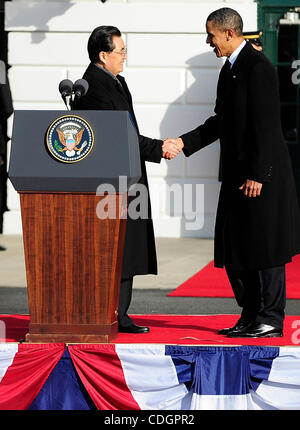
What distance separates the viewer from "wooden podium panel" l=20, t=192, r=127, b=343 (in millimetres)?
4660

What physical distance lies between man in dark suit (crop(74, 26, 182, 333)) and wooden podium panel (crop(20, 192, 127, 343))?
0.50 meters

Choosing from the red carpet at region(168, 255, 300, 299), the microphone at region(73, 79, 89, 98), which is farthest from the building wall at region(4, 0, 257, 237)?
the microphone at region(73, 79, 89, 98)

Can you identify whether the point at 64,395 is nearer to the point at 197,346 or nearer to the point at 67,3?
the point at 197,346

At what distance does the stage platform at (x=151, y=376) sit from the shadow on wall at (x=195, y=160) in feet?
26.2

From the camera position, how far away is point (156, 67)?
1273 cm

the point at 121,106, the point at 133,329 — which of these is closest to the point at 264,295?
the point at 133,329

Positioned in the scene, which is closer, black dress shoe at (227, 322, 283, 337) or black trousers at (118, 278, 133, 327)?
black dress shoe at (227, 322, 283, 337)

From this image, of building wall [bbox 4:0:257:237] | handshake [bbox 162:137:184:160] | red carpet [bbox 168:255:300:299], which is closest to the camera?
handshake [bbox 162:137:184:160]

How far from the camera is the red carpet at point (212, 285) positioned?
27.4 feet

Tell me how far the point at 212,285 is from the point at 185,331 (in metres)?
3.72

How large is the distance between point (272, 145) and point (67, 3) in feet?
27.1

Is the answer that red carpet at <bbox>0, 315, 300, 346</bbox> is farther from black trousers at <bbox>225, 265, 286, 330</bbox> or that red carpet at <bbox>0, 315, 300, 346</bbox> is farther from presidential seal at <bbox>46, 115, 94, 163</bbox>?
presidential seal at <bbox>46, 115, 94, 163</bbox>

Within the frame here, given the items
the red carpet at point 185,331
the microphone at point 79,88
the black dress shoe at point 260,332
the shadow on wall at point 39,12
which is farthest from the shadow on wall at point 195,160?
the microphone at point 79,88

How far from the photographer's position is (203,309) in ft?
24.8
